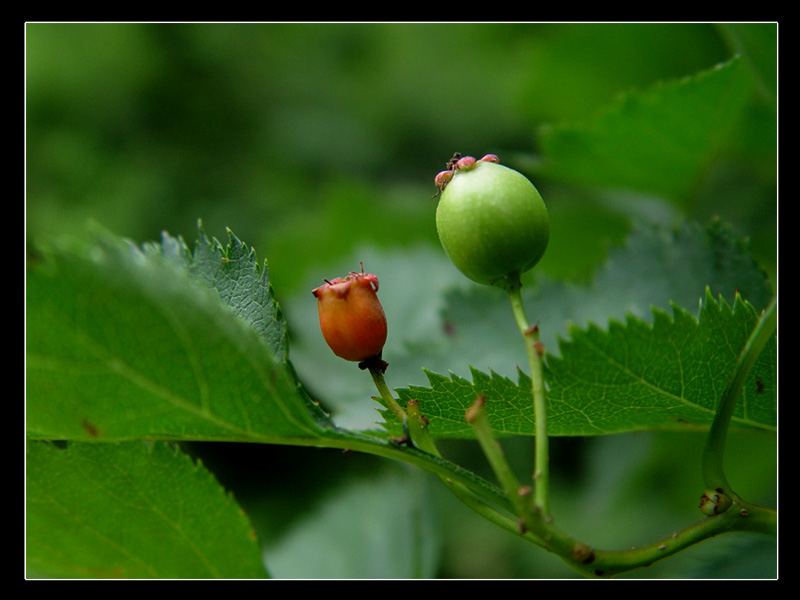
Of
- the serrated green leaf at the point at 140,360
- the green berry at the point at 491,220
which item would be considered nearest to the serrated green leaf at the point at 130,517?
the serrated green leaf at the point at 140,360

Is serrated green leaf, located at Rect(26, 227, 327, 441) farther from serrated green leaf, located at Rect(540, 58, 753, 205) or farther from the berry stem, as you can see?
serrated green leaf, located at Rect(540, 58, 753, 205)

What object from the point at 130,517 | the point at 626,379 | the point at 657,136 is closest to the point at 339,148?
the point at 657,136

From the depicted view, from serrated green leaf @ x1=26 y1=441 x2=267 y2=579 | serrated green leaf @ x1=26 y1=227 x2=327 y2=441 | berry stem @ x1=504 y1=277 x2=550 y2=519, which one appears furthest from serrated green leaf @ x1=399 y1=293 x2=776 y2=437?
serrated green leaf @ x1=26 y1=441 x2=267 y2=579

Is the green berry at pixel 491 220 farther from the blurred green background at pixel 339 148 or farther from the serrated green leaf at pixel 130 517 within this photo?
the blurred green background at pixel 339 148

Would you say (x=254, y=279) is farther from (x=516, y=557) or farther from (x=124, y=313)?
(x=516, y=557)

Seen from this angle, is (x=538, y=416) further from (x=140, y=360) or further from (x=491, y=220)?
(x=140, y=360)

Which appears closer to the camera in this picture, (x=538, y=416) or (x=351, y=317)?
(x=538, y=416)
